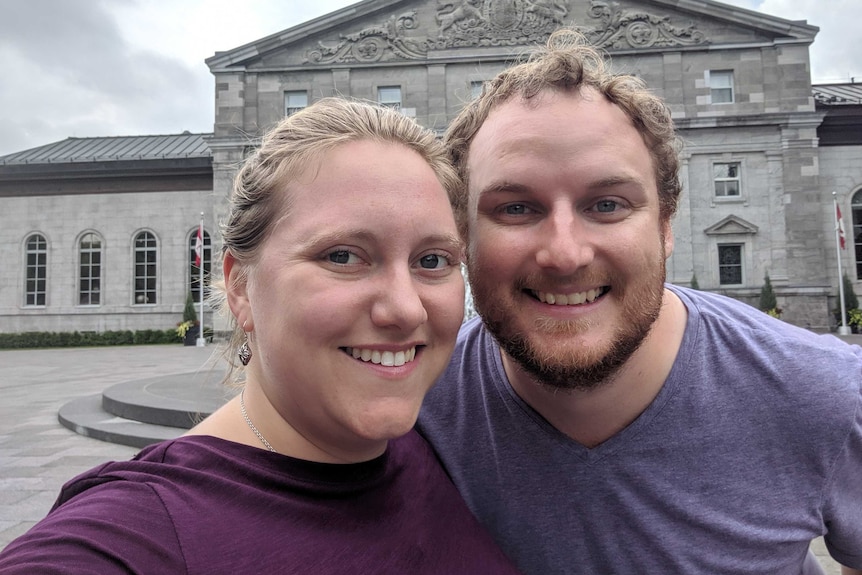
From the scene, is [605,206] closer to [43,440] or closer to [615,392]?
[615,392]

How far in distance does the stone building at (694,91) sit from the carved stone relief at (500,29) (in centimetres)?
5

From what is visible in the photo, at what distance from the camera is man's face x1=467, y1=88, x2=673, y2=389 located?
1.58 meters

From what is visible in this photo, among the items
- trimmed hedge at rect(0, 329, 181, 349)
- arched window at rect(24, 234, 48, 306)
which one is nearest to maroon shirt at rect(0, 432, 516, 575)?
trimmed hedge at rect(0, 329, 181, 349)

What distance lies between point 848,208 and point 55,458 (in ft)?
96.4

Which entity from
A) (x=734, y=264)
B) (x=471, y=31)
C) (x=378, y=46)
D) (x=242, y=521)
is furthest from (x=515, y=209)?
(x=378, y=46)

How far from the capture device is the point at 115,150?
3147cm

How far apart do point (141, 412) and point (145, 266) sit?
→ 24171 mm

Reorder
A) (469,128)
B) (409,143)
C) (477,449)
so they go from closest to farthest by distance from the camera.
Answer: (409,143) → (477,449) → (469,128)

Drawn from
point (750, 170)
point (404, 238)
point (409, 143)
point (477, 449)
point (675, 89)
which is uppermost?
point (675, 89)

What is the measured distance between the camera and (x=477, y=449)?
5.81 ft

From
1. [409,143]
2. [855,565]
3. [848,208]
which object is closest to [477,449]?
Answer: [409,143]

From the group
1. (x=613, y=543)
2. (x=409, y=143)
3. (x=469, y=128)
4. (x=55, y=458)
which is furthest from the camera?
(x=55, y=458)

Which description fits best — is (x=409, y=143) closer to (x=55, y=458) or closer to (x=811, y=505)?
(x=811, y=505)

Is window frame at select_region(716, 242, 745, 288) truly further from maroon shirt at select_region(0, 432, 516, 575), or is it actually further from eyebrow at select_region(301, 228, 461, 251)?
eyebrow at select_region(301, 228, 461, 251)
